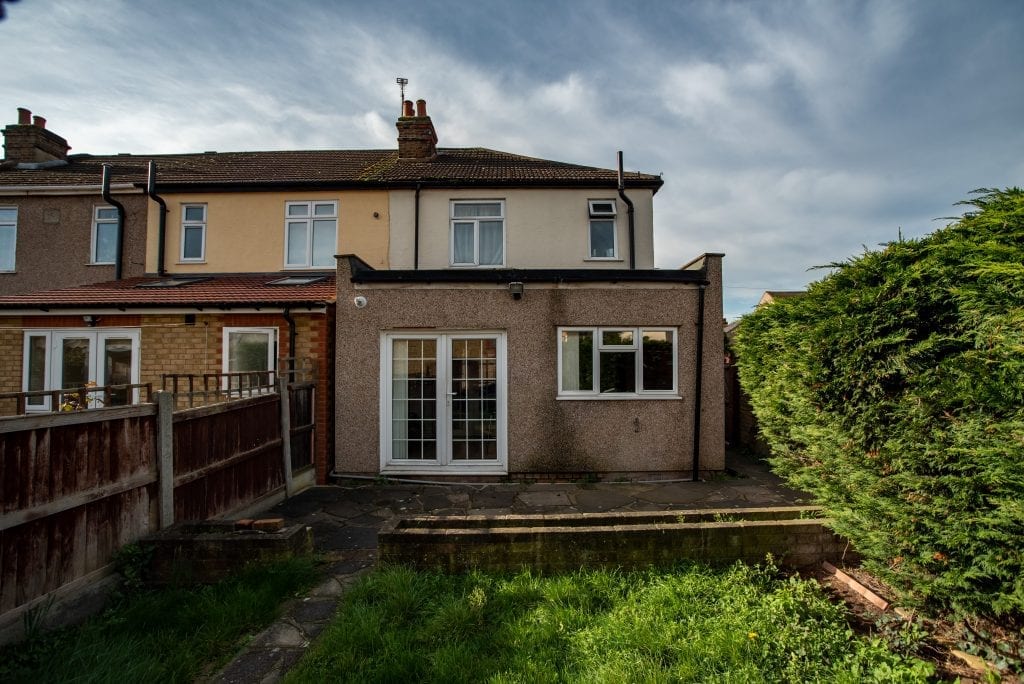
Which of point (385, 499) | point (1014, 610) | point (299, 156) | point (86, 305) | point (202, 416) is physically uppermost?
point (299, 156)

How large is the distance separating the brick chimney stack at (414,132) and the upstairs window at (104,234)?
23.9 feet

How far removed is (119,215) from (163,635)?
11923 mm

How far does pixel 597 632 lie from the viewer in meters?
2.76

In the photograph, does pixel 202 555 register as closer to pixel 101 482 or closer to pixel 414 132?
pixel 101 482

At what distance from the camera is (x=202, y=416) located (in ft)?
14.9

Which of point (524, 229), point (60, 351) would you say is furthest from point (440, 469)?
point (60, 351)

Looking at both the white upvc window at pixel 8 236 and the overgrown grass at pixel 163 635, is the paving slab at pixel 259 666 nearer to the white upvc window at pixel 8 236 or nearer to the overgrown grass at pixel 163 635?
the overgrown grass at pixel 163 635

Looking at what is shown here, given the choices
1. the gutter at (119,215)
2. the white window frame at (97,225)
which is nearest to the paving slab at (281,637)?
the gutter at (119,215)

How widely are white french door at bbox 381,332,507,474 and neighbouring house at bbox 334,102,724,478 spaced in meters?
0.02

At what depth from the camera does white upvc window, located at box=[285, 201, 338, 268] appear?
10352 millimetres

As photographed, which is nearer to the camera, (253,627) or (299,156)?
(253,627)

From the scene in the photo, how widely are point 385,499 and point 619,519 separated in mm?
3466

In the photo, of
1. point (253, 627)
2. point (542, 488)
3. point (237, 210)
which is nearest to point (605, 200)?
point (542, 488)

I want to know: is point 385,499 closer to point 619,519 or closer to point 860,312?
point 619,519
